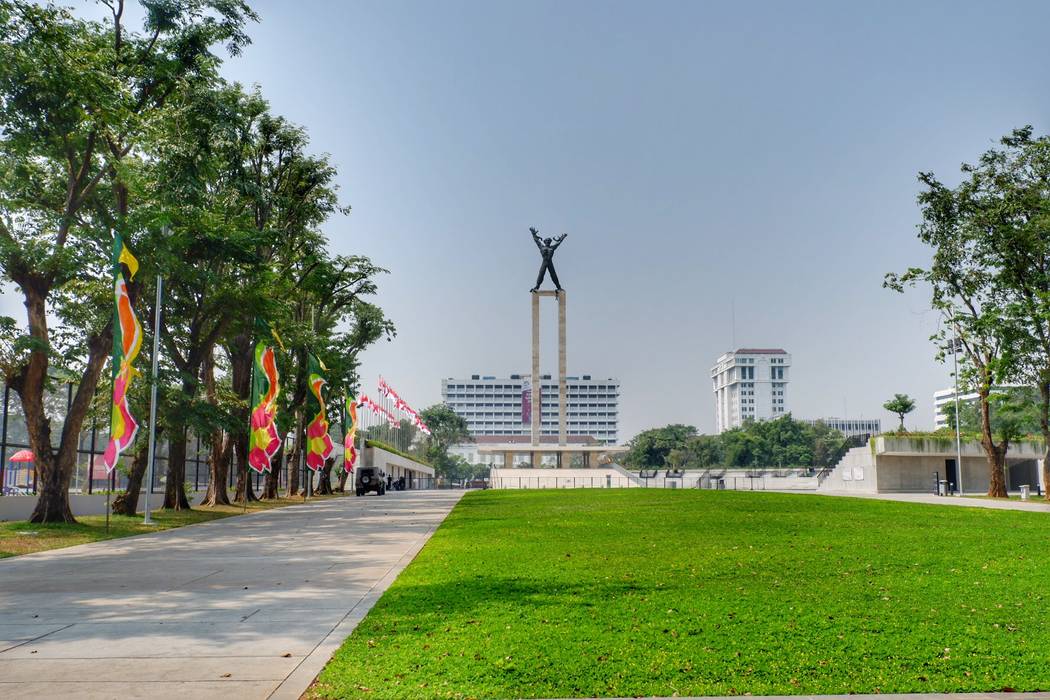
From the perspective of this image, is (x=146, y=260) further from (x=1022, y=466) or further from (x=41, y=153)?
(x=1022, y=466)

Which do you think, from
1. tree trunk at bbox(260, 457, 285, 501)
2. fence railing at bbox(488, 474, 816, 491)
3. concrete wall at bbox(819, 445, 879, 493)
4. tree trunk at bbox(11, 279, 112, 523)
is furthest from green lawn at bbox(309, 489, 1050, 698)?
fence railing at bbox(488, 474, 816, 491)

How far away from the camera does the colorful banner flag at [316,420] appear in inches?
1550

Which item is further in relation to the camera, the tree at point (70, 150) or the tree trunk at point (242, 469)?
the tree trunk at point (242, 469)

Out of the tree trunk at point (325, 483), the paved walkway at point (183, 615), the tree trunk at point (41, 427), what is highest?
the tree trunk at point (41, 427)

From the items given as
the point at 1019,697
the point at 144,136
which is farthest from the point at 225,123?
the point at 1019,697

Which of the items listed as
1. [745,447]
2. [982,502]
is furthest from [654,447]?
[982,502]

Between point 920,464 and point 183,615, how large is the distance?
58688mm

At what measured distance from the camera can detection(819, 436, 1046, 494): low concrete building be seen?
57.7m

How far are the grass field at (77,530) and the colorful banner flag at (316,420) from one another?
8.88 metres

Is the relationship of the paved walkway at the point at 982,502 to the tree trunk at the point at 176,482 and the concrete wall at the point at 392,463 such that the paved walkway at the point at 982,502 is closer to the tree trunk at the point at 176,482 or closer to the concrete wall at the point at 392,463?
the tree trunk at the point at 176,482

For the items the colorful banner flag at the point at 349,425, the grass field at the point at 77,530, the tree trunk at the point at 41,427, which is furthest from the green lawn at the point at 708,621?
the colorful banner flag at the point at 349,425

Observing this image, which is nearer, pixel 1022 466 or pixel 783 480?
pixel 1022 466

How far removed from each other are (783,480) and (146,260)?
64.6 meters

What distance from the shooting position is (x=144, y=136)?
25.6 meters
